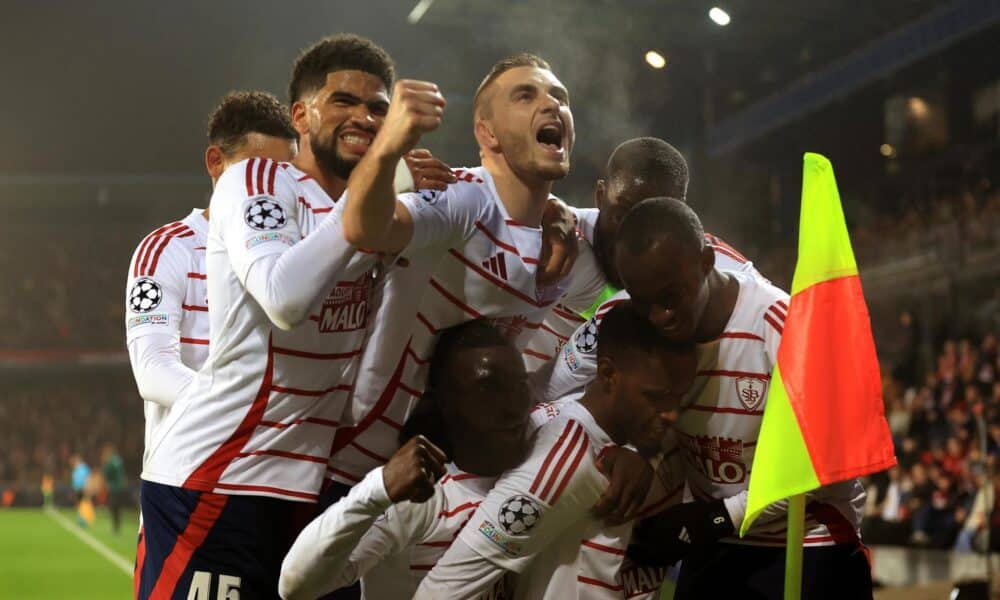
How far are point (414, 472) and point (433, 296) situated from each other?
0.62m

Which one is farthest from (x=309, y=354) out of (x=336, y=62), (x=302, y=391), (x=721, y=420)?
(x=721, y=420)

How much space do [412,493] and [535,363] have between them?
3.76 feet

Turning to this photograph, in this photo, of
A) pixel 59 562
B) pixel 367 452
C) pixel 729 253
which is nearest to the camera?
pixel 367 452

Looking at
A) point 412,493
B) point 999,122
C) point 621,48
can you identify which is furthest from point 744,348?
point 999,122

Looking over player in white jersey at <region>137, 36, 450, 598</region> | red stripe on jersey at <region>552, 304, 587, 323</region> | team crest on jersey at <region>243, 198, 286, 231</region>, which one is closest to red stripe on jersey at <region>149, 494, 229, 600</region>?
player in white jersey at <region>137, 36, 450, 598</region>

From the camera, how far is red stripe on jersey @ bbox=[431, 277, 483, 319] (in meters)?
3.16

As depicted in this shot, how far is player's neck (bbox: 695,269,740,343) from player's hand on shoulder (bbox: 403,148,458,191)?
2.48 feet

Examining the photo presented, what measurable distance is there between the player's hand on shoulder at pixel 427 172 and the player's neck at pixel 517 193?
22 cm

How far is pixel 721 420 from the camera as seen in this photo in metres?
3.32

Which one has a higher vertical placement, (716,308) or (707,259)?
(707,259)

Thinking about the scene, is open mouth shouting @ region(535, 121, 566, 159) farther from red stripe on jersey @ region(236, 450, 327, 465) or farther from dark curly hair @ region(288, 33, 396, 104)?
red stripe on jersey @ region(236, 450, 327, 465)

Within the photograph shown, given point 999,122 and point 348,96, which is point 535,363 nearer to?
point 348,96

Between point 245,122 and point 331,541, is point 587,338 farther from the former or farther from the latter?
point 245,122

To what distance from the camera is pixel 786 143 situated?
21.0 m
